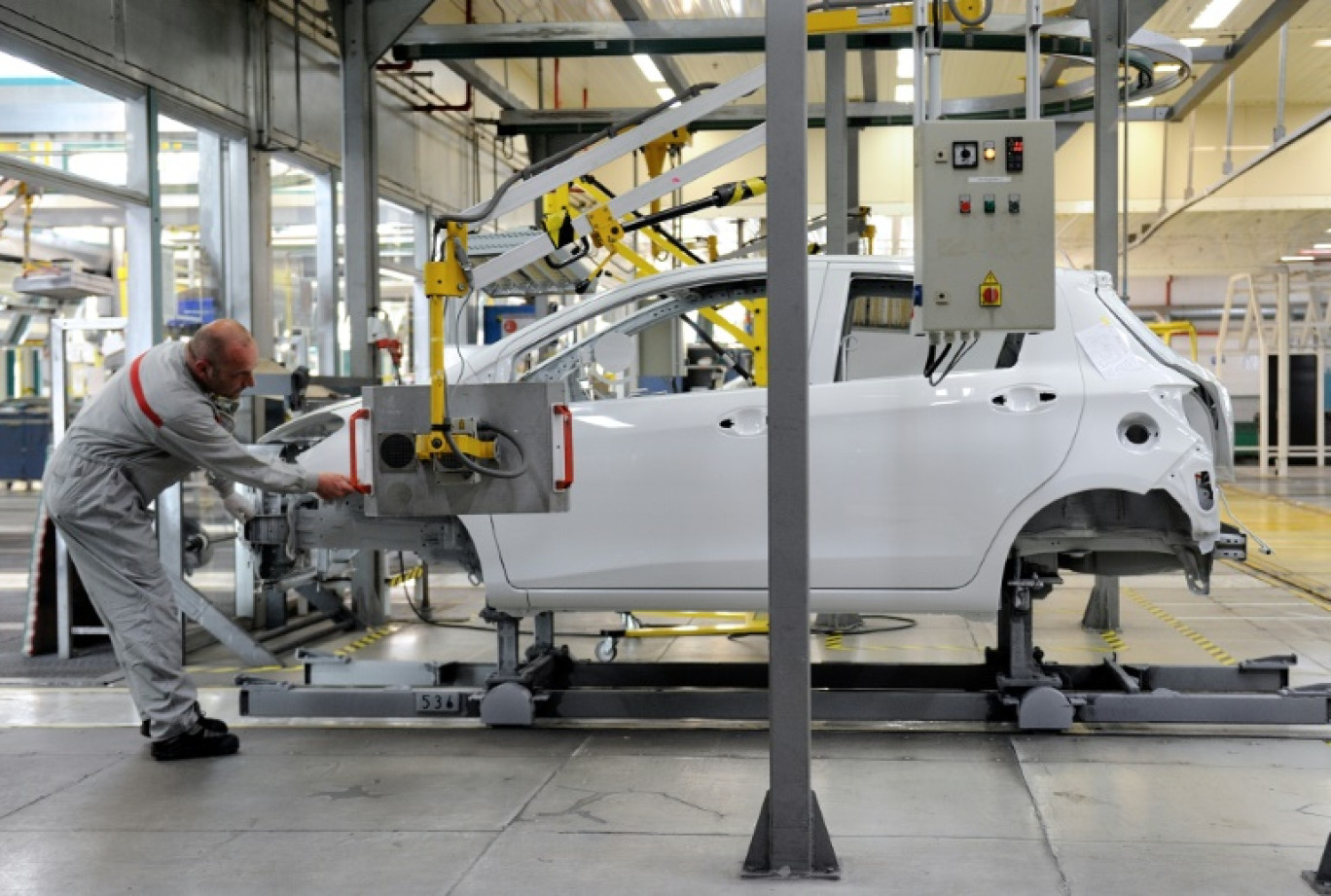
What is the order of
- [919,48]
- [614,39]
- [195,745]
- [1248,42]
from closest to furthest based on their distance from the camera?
[919,48] → [195,745] → [614,39] → [1248,42]

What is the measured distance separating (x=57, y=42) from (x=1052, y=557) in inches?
215

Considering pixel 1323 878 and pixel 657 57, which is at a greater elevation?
pixel 657 57

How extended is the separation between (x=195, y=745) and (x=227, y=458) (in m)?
1.14

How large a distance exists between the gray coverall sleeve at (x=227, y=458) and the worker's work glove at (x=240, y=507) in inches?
18.1

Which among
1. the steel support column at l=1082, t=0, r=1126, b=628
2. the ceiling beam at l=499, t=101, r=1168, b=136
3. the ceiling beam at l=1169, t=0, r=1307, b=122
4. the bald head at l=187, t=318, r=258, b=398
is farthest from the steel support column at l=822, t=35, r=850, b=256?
the bald head at l=187, t=318, r=258, b=398

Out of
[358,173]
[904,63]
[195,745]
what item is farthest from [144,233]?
[904,63]

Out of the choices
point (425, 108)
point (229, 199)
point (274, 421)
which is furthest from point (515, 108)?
point (274, 421)

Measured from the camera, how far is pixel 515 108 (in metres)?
13.1

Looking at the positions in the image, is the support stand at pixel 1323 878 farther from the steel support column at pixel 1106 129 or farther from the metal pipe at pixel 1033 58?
the steel support column at pixel 1106 129

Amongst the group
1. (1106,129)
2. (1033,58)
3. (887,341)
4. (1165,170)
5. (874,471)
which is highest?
(1165,170)

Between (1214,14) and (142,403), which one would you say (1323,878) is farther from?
(1214,14)

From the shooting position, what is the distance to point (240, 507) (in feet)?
18.6

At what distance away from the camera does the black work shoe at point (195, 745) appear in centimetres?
523

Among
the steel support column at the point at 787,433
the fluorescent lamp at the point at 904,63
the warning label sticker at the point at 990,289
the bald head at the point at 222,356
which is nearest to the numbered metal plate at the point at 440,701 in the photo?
the bald head at the point at 222,356
